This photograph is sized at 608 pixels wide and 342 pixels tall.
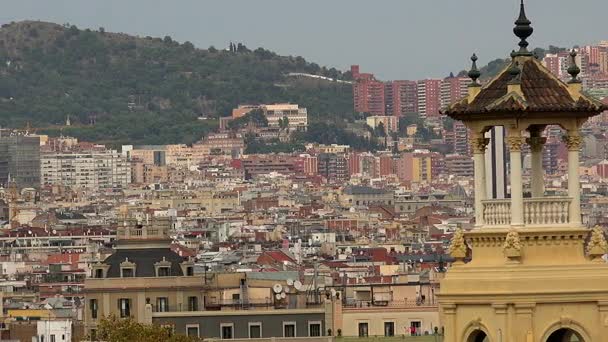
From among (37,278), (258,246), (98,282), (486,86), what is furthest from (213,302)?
(258,246)

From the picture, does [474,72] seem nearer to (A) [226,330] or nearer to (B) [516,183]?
(B) [516,183]

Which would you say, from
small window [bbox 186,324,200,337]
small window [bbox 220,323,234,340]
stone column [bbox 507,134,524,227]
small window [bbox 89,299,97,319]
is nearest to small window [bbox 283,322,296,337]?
small window [bbox 220,323,234,340]

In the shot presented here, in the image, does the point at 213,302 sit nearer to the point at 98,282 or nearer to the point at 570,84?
the point at 98,282

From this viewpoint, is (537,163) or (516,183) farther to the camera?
(537,163)

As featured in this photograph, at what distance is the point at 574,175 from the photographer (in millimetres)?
16297

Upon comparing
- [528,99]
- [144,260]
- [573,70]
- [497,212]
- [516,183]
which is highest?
[573,70]

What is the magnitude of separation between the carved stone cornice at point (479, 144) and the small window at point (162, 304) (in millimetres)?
50113

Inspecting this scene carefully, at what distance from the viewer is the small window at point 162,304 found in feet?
219

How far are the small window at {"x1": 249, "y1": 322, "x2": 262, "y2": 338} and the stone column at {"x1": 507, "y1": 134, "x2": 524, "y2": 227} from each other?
146 ft

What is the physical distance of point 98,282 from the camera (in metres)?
72.5

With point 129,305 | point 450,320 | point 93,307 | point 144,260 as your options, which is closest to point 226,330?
point 129,305

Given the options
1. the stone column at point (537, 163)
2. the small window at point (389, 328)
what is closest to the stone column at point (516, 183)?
the stone column at point (537, 163)

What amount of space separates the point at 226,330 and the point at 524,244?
44.8 meters

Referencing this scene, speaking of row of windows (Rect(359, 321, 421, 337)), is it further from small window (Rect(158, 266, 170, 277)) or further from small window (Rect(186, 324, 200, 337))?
small window (Rect(158, 266, 170, 277))
